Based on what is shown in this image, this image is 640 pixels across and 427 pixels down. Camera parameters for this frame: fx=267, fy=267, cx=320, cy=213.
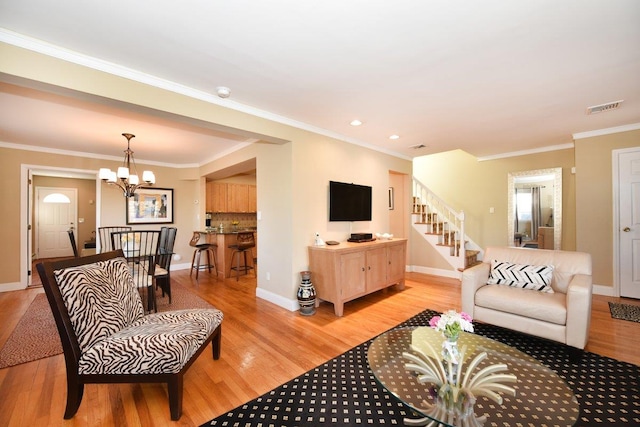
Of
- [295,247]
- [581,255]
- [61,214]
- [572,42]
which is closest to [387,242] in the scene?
Answer: [295,247]

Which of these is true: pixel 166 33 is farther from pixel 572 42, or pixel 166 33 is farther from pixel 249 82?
pixel 572 42

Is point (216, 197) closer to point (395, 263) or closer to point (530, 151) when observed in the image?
point (395, 263)

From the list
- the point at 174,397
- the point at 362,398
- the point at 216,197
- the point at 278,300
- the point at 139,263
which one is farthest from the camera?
the point at 216,197

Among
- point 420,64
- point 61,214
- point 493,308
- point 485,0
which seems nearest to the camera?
point 485,0

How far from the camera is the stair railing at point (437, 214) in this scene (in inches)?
229

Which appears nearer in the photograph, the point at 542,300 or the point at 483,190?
the point at 542,300

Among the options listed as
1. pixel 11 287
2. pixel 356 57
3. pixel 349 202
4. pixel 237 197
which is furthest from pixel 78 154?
pixel 356 57

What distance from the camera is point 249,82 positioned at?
8.41 ft

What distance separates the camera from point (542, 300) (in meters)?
2.51

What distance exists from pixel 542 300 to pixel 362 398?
1.97 meters

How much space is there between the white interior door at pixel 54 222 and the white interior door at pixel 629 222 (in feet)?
40.4

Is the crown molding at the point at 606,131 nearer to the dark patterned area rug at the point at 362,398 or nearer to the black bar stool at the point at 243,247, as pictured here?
the dark patterned area rug at the point at 362,398

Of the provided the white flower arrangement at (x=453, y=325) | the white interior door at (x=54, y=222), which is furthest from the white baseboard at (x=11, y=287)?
the white flower arrangement at (x=453, y=325)

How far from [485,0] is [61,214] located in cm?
1055
